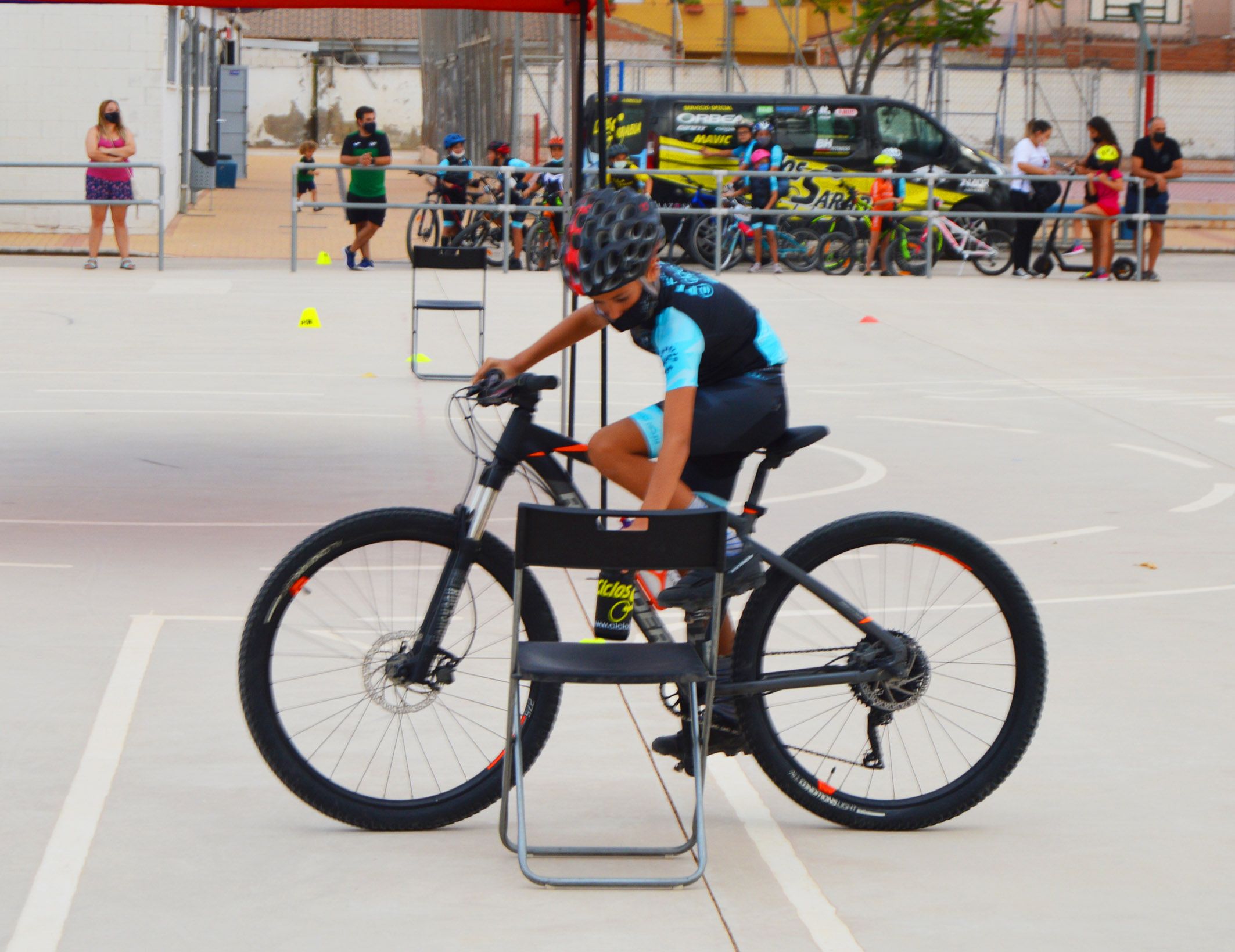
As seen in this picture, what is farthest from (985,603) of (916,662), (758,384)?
(758,384)

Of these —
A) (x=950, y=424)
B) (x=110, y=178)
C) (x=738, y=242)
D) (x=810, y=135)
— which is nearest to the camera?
(x=950, y=424)

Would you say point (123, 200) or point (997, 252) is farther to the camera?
point (997, 252)

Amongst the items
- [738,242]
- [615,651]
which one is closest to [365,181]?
[738,242]

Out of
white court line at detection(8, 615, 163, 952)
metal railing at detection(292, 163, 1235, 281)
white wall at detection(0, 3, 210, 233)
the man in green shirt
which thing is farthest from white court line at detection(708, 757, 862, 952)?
white wall at detection(0, 3, 210, 233)

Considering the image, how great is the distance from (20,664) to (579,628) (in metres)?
1.92

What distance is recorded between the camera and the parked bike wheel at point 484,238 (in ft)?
72.8

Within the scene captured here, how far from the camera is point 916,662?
14.9ft

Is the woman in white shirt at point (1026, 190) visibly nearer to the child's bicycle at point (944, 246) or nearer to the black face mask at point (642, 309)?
the child's bicycle at point (944, 246)

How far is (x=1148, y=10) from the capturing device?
4278 centimetres

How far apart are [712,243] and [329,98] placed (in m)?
41.1

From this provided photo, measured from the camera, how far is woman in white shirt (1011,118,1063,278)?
22.6 metres

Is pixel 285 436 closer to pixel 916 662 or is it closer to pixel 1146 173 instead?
pixel 916 662

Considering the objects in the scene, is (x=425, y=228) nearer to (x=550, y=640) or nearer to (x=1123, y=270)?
(x=1123, y=270)

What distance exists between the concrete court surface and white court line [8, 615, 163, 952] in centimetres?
1
